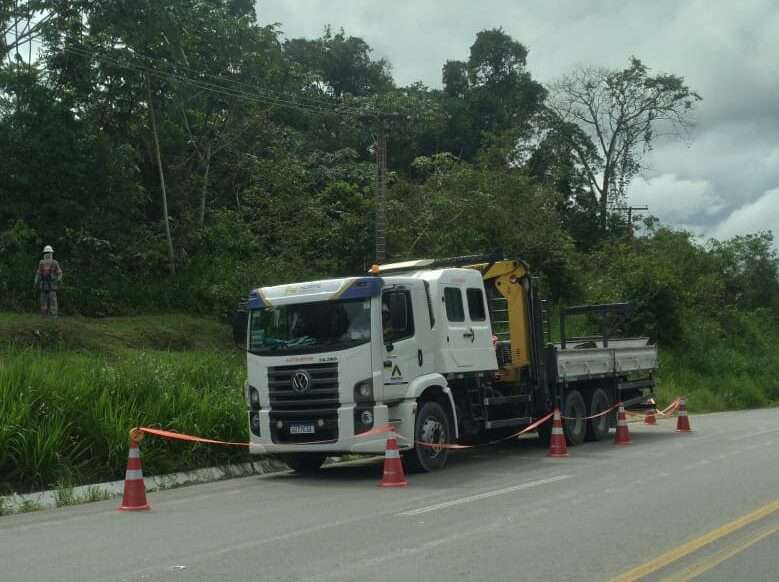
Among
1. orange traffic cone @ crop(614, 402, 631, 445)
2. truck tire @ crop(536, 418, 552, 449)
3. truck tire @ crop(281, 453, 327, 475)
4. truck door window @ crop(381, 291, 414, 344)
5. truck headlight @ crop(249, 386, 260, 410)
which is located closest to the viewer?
truck door window @ crop(381, 291, 414, 344)

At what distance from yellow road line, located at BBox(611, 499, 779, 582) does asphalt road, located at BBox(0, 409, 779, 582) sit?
19 millimetres

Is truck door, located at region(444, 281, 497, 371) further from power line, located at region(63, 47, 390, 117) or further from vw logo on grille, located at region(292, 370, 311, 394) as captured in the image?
power line, located at region(63, 47, 390, 117)

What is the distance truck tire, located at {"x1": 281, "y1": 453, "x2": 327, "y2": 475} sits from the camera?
14.4 m

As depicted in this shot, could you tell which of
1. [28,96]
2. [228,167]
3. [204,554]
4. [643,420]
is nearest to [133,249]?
[28,96]

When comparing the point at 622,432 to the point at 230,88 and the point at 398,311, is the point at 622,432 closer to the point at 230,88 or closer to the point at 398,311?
the point at 398,311

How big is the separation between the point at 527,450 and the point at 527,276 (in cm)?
313

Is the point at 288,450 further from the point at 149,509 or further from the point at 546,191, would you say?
the point at 546,191

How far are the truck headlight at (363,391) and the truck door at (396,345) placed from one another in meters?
0.30

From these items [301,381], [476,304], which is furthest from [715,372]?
[301,381]

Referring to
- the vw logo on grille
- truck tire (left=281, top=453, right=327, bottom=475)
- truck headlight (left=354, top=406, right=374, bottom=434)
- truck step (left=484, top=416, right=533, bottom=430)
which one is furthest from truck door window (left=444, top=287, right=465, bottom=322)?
truck tire (left=281, top=453, right=327, bottom=475)

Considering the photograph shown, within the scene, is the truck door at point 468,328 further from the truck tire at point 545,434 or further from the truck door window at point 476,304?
the truck tire at point 545,434

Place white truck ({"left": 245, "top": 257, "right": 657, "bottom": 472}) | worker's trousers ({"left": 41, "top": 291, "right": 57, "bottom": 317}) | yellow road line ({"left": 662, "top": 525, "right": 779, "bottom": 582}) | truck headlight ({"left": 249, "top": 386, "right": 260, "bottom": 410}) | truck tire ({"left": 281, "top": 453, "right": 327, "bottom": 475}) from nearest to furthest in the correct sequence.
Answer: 1. yellow road line ({"left": 662, "top": 525, "right": 779, "bottom": 582})
2. white truck ({"left": 245, "top": 257, "right": 657, "bottom": 472})
3. truck headlight ({"left": 249, "top": 386, "right": 260, "bottom": 410})
4. truck tire ({"left": 281, "top": 453, "right": 327, "bottom": 475})
5. worker's trousers ({"left": 41, "top": 291, "right": 57, "bottom": 317})

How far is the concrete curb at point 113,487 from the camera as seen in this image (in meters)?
11.4

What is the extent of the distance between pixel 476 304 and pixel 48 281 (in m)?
13.5
